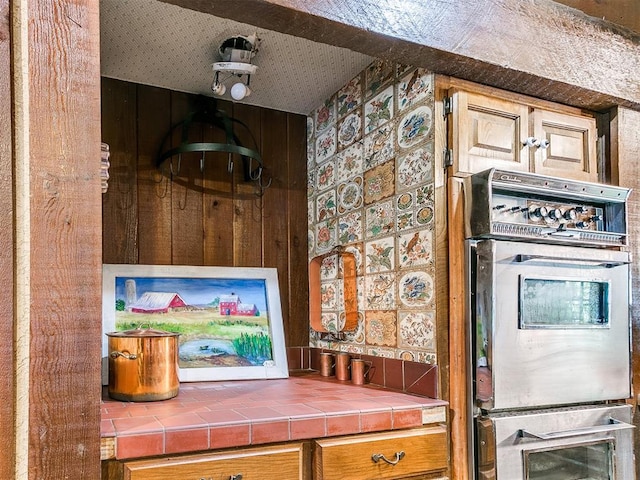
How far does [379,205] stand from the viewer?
205 centimetres

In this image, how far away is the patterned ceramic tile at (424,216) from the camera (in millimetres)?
1779

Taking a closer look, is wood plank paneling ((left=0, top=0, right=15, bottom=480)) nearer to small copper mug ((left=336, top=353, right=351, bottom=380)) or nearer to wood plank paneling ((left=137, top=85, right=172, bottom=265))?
wood plank paneling ((left=137, top=85, right=172, bottom=265))

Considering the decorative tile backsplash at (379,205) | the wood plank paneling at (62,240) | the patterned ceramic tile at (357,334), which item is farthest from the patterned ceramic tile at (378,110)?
the wood plank paneling at (62,240)

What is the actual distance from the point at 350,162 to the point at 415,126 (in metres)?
0.43

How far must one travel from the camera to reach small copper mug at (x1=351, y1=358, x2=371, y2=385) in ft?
6.73

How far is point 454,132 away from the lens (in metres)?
1.77

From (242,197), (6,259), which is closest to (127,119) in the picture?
(242,197)

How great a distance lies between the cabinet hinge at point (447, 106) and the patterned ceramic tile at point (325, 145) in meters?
0.65

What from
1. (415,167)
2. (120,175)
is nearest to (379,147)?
(415,167)

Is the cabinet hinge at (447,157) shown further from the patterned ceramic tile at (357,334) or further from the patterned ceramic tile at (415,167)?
the patterned ceramic tile at (357,334)

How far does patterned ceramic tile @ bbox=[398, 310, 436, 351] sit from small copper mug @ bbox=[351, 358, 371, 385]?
0.71 ft

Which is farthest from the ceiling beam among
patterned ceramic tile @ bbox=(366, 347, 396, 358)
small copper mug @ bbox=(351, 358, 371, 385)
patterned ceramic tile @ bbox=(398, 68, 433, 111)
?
small copper mug @ bbox=(351, 358, 371, 385)

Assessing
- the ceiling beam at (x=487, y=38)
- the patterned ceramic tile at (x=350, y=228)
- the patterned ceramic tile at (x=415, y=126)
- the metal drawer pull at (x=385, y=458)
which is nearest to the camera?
the ceiling beam at (x=487, y=38)

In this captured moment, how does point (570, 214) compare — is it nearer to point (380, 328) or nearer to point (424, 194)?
point (424, 194)
